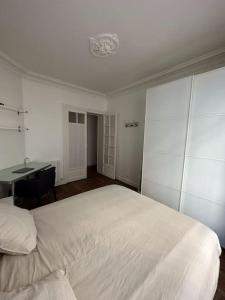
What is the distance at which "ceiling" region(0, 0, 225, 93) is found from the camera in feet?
4.62

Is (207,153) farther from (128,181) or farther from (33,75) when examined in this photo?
(33,75)

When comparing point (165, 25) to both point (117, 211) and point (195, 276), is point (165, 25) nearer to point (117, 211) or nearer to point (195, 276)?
point (117, 211)

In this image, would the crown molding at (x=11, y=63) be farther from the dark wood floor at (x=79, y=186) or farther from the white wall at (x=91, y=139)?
the white wall at (x=91, y=139)

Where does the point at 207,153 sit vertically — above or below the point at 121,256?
above

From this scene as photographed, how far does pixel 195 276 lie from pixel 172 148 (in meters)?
1.67

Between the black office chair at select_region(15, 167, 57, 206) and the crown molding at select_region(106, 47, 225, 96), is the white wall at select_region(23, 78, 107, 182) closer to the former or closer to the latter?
the black office chair at select_region(15, 167, 57, 206)

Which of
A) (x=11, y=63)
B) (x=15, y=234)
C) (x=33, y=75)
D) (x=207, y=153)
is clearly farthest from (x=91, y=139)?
(x=15, y=234)

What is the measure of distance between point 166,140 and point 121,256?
1.82m

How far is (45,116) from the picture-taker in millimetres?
3369

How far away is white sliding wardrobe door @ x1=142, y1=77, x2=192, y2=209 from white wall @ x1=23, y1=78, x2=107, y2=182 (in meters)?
2.22

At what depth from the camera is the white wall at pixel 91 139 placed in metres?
5.86

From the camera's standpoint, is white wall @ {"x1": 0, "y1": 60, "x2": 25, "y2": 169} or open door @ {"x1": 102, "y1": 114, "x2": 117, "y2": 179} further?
open door @ {"x1": 102, "y1": 114, "x2": 117, "y2": 179}

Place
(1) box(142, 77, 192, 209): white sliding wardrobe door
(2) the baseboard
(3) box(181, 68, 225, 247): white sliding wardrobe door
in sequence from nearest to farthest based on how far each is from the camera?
(3) box(181, 68, 225, 247): white sliding wardrobe door, (1) box(142, 77, 192, 209): white sliding wardrobe door, (2) the baseboard

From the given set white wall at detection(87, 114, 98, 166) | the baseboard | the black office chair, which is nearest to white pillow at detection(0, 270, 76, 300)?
the black office chair
